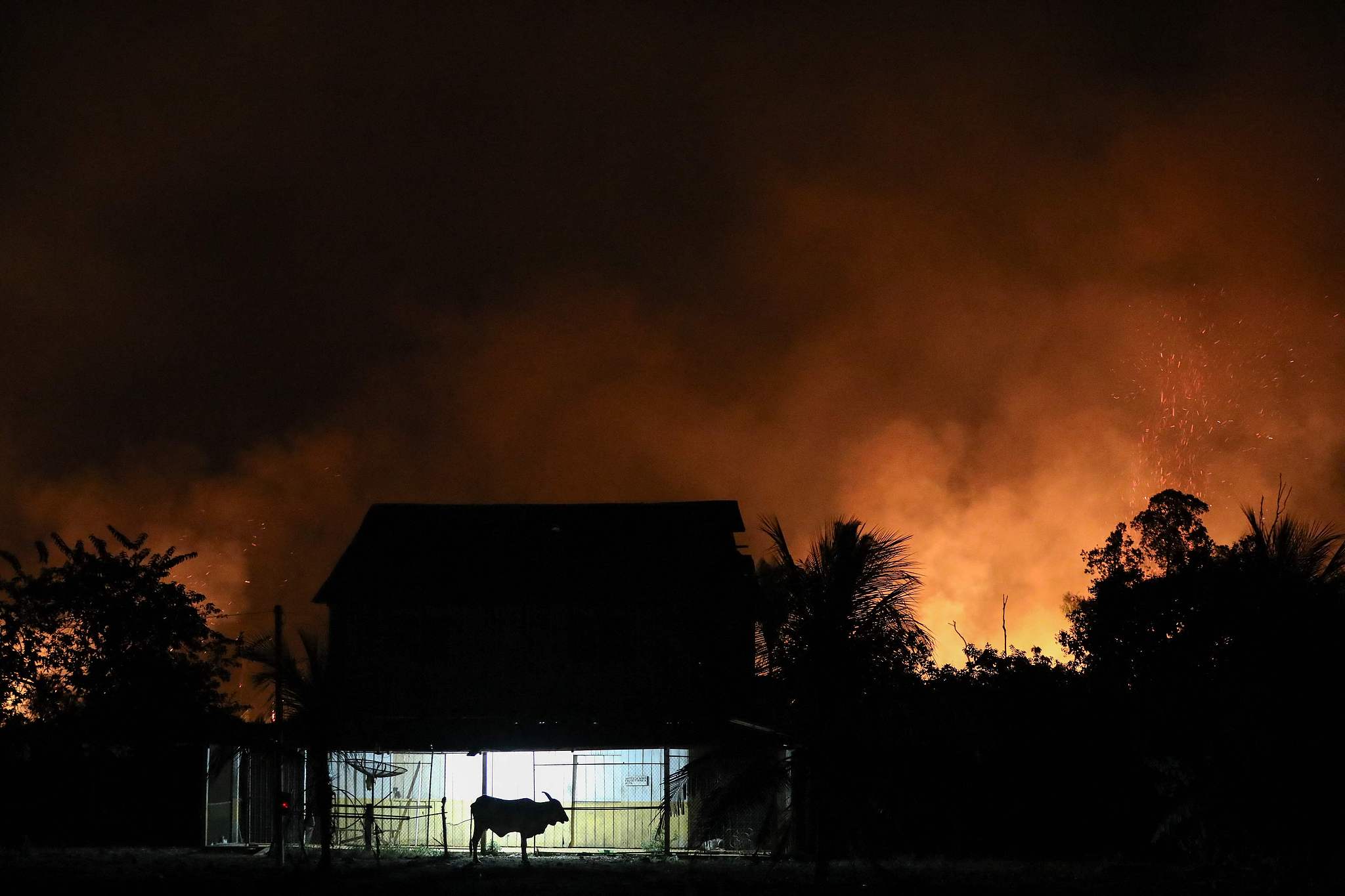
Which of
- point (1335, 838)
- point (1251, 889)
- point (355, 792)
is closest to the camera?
→ point (1335, 838)

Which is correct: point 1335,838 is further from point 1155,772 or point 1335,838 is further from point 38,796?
point 38,796

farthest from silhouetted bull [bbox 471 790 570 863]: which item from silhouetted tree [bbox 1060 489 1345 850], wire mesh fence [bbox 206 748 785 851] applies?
silhouetted tree [bbox 1060 489 1345 850]

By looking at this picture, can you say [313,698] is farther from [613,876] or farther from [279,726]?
[613,876]

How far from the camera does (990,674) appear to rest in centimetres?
3036

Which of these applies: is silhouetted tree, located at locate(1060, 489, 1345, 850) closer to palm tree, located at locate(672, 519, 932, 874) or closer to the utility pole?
palm tree, located at locate(672, 519, 932, 874)

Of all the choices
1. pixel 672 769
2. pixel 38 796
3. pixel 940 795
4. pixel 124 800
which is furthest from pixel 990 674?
pixel 38 796

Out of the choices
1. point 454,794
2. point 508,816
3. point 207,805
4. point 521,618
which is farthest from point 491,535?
point 508,816

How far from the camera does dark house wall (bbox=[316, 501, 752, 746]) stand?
122ft

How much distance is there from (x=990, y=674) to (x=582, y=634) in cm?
1286

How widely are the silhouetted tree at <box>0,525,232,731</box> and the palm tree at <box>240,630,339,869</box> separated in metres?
10.7

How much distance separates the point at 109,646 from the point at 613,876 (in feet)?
67.2

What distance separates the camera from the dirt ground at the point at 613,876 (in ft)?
63.8

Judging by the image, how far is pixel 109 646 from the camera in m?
36.2

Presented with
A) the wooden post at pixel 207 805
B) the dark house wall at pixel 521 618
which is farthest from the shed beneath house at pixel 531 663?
the wooden post at pixel 207 805
